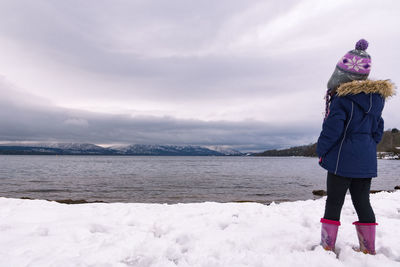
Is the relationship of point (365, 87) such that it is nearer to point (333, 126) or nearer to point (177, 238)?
point (333, 126)

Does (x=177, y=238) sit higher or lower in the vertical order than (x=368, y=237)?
lower

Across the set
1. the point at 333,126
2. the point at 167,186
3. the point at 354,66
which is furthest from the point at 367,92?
the point at 167,186

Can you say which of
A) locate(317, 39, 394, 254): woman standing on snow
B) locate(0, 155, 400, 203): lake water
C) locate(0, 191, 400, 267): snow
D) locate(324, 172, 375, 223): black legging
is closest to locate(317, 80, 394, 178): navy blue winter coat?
locate(317, 39, 394, 254): woman standing on snow

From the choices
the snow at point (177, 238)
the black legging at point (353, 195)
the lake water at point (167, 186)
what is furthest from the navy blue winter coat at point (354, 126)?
the lake water at point (167, 186)

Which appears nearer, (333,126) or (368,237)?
(333,126)

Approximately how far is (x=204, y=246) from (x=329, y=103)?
321 centimetres

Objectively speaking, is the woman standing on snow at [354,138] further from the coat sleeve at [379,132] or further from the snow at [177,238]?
the snow at [177,238]

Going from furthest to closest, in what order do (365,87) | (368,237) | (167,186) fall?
1. (167,186)
2. (368,237)
3. (365,87)

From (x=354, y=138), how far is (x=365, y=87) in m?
0.75

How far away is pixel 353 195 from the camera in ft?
12.9

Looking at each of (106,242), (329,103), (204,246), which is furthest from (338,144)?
(106,242)

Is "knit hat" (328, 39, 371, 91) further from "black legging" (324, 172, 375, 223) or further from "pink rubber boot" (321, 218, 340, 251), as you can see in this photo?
"pink rubber boot" (321, 218, 340, 251)

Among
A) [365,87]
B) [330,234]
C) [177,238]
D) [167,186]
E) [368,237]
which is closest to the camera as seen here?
[365,87]

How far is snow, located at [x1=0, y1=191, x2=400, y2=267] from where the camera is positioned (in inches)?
146
